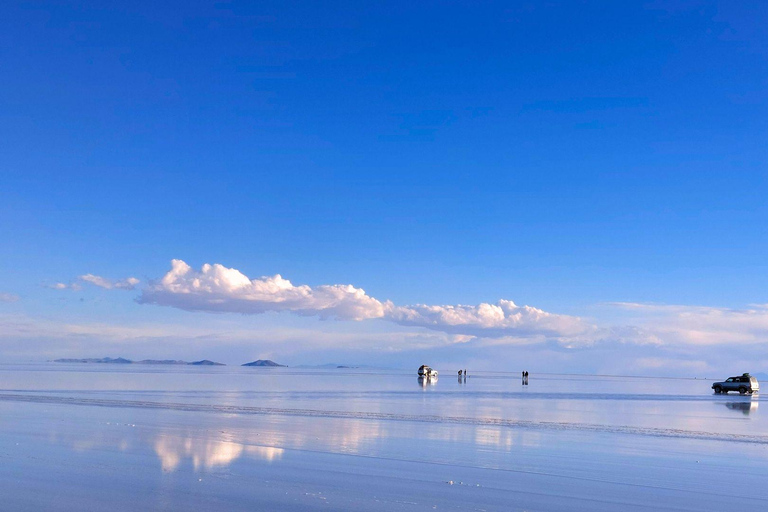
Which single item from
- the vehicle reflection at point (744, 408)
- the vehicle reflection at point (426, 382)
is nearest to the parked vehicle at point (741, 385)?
the vehicle reflection at point (744, 408)

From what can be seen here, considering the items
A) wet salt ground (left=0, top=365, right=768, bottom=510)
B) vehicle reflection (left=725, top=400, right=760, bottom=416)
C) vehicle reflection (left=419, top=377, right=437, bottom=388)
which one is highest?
wet salt ground (left=0, top=365, right=768, bottom=510)

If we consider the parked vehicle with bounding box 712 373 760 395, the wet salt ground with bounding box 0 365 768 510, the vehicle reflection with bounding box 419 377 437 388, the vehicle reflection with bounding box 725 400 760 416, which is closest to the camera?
the wet salt ground with bounding box 0 365 768 510

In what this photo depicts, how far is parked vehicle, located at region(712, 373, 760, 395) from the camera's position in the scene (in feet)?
239

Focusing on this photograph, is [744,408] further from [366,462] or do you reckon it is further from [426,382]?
[426,382]

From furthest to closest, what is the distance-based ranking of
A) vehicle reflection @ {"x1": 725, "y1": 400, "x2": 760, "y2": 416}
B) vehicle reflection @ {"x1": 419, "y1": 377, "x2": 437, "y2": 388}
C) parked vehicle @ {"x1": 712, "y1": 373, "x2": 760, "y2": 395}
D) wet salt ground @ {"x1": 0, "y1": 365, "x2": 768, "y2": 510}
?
vehicle reflection @ {"x1": 419, "y1": 377, "x2": 437, "y2": 388}
parked vehicle @ {"x1": 712, "y1": 373, "x2": 760, "y2": 395}
vehicle reflection @ {"x1": 725, "y1": 400, "x2": 760, "y2": 416}
wet salt ground @ {"x1": 0, "y1": 365, "x2": 768, "y2": 510}

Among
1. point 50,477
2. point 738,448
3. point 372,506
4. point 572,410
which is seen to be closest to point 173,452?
point 50,477

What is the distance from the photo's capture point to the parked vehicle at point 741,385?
72812mm

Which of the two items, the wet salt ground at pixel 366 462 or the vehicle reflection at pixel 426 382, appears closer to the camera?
the wet salt ground at pixel 366 462

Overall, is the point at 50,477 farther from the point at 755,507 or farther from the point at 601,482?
the point at 755,507

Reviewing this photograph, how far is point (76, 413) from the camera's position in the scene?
30.4m

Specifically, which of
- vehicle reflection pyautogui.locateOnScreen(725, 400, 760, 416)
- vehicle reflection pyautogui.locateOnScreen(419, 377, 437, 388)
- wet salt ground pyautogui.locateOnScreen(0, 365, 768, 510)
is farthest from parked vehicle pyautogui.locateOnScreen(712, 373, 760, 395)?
wet salt ground pyautogui.locateOnScreen(0, 365, 768, 510)

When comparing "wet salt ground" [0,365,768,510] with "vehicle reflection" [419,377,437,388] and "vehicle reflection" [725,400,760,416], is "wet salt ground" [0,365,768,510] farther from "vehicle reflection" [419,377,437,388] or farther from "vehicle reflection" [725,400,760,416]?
"vehicle reflection" [419,377,437,388]

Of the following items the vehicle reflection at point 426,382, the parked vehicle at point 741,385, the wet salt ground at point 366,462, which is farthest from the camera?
the vehicle reflection at point 426,382

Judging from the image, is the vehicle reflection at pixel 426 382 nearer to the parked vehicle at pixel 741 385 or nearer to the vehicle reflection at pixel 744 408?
A: the parked vehicle at pixel 741 385
